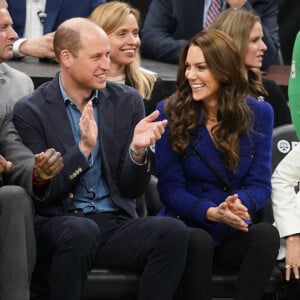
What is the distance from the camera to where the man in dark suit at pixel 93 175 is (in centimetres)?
429

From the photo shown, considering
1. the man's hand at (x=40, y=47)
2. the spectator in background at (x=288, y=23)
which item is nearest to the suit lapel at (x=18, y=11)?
the man's hand at (x=40, y=47)

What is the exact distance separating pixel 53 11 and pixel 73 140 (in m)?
1.52

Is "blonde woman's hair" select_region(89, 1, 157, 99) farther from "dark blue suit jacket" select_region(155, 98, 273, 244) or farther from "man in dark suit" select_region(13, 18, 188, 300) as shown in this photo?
"dark blue suit jacket" select_region(155, 98, 273, 244)

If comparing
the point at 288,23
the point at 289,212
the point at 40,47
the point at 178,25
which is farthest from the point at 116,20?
the point at 288,23

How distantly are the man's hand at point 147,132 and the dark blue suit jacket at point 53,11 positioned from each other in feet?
5.57

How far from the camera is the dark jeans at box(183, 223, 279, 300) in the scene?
14.3 feet

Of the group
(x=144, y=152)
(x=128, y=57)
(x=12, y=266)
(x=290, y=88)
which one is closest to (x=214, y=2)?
(x=128, y=57)

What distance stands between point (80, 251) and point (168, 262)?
35 cm

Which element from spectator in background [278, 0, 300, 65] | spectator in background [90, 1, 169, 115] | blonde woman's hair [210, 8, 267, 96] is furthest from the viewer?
spectator in background [278, 0, 300, 65]

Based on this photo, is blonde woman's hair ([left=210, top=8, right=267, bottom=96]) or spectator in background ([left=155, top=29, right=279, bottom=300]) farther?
blonde woman's hair ([left=210, top=8, right=267, bottom=96])

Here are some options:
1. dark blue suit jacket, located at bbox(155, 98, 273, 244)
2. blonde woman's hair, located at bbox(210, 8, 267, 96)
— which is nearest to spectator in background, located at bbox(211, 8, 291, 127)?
blonde woman's hair, located at bbox(210, 8, 267, 96)

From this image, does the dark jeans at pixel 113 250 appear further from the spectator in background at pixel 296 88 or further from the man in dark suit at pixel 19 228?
the spectator in background at pixel 296 88

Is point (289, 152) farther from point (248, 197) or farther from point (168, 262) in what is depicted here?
point (168, 262)

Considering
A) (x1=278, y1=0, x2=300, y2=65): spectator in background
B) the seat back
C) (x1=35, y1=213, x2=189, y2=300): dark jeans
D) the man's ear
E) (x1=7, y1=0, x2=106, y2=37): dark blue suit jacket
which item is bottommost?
(x1=278, y1=0, x2=300, y2=65): spectator in background
